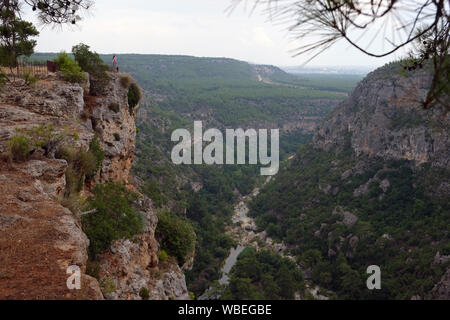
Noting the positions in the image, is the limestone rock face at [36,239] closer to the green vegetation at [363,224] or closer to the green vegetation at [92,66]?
the green vegetation at [92,66]

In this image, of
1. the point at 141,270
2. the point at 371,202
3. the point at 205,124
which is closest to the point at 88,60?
the point at 141,270

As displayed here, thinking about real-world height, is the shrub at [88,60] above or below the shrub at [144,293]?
above

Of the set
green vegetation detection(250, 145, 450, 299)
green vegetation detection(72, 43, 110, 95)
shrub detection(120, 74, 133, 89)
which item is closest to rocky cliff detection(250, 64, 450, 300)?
green vegetation detection(250, 145, 450, 299)

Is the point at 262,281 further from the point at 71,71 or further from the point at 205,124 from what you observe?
the point at 205,124

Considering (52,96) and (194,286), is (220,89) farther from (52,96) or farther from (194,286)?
(52,96)

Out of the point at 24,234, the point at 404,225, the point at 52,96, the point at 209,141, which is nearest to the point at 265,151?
the point at 209,141

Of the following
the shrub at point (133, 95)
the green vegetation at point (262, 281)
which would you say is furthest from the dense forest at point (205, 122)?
the shrub at point (133, 95)
